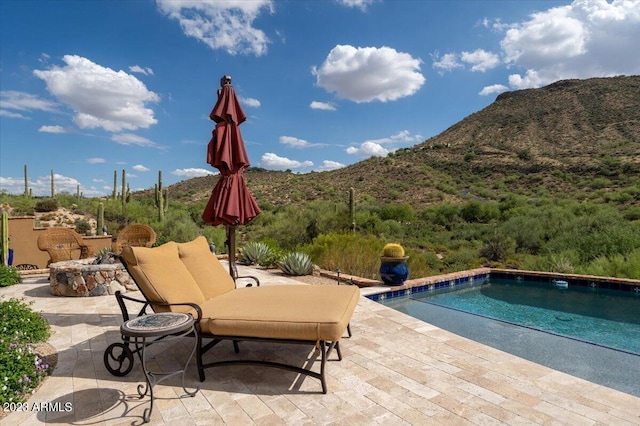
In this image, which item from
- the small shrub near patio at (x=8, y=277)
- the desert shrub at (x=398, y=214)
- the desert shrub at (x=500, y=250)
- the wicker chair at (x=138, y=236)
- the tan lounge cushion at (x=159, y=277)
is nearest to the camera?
the tan lounge cushion at (x=159, y=277)

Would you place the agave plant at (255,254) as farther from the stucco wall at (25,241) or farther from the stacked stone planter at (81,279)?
the stucco wall at (25,241)

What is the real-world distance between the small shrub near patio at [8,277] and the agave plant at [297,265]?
502cm

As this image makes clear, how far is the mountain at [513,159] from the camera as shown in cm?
2612

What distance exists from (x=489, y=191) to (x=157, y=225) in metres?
21.7

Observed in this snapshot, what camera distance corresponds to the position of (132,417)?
2.42 m

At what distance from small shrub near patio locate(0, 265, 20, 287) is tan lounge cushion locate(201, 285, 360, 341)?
5.82 meters

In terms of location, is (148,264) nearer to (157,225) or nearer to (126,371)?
(126,371)

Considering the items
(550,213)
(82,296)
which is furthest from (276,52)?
(550,213)

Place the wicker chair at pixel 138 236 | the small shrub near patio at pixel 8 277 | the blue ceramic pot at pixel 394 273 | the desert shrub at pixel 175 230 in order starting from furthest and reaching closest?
1. the desert shrub at pixel 175 230
2. the wicker chair at pixel 138 236
3. the small shrub near patio at pixel 8 277
4. the blue ceramic pot at pixel 394 273

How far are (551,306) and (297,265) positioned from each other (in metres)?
4.51

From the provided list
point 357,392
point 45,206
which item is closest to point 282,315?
point 357,392

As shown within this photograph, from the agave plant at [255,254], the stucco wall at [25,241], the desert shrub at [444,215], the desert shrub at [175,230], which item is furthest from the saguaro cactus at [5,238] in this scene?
the desert shrub at [444,215]

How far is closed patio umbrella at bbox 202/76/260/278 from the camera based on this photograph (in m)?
4.97

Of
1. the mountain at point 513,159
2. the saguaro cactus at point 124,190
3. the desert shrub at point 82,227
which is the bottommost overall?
the desert shrub at point 82,227
